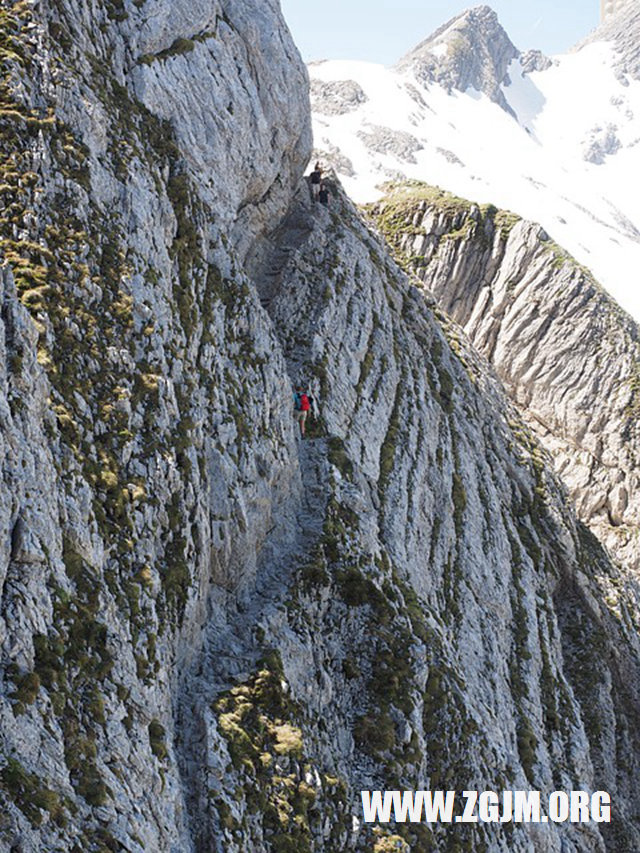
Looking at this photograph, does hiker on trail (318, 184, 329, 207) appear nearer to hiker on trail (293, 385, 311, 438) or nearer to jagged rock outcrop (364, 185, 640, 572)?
hiker on trail (293, 385, 311, 438)

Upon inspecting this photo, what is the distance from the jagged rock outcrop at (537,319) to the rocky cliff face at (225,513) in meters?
25.3

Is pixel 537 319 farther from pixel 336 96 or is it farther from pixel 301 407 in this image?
pixel 336 96

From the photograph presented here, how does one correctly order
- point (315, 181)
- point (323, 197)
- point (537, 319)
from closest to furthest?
Answer: 1. point (323, 197)
2. point (315, 181)
3. point (537, 319)

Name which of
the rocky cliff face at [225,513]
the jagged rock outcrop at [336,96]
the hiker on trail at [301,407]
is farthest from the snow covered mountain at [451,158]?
the hiker on trail at [301,407]

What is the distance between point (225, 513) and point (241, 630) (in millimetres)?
3257

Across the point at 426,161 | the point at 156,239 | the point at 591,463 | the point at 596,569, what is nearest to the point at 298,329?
the point at 156,239

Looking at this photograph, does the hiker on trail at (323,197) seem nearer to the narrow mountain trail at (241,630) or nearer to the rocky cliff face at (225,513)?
the rocky cliff face at (225,513)

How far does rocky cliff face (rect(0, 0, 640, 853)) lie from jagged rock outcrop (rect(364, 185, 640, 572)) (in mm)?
25282

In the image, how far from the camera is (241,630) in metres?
26.4

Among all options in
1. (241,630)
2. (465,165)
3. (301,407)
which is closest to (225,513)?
(241,630)

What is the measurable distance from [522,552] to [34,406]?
29.5 m

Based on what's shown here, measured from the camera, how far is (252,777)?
23.1 meters

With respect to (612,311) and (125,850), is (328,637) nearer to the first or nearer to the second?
(125,850)

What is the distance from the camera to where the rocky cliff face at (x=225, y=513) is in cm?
1923
